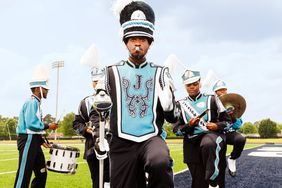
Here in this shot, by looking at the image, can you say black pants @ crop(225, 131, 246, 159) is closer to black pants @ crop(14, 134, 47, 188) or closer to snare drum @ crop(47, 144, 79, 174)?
snare drum @ crop(47, 144, 79, 174)

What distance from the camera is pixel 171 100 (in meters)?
3.56

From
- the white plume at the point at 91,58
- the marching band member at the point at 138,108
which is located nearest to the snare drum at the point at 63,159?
the white plume at the point at 91,58

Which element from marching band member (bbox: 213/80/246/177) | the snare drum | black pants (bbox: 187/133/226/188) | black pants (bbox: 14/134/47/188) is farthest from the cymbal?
black pants (bbox: 14/134/47/188)

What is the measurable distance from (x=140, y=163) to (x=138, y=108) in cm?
51

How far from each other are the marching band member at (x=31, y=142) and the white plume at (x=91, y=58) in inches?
120

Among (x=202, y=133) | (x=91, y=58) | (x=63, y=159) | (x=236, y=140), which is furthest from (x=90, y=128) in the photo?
(x=236, y=140)

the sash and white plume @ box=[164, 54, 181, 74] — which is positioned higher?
white plume @ box=[164, 54, 181, 74]

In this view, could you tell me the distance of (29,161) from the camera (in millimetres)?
6992

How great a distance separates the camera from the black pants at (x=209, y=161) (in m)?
5.87

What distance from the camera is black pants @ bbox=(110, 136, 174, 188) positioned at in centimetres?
315

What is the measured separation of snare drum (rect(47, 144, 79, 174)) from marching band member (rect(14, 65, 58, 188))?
40 centimetres

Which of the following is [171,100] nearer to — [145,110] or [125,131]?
[145,110]

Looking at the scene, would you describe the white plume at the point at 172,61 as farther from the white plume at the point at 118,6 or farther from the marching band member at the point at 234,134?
the marching band member at the point at 234,134

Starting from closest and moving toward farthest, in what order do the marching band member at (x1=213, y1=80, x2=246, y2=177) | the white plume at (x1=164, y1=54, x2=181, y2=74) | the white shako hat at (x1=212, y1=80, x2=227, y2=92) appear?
the white plume at (x1=164, y1=54, x2=181, y2=74)
the marching band member at (x1=213, y1=80, x2=246, y2=177)
the white shako hat at (x1=212, y1=80, x2=227, y2=92)
